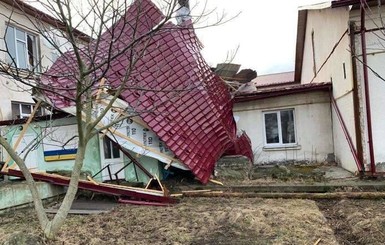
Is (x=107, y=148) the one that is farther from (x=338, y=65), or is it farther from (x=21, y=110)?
(x=21, y=110)

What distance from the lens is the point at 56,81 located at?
7797 mm

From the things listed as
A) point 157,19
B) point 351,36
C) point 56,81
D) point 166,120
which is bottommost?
point 166,120

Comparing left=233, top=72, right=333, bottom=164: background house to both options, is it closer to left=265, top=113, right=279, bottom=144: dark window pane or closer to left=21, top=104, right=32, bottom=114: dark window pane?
left=265, top=113, right=279, bottom=144: dark window pane

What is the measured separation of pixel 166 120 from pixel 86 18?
3787 mm

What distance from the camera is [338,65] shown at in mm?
8969

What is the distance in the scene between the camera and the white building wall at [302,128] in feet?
34.2

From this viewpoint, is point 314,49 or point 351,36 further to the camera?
point 314,49

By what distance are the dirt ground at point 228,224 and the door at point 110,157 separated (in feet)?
7.45

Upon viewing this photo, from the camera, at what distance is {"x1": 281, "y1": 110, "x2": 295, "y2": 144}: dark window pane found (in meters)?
10.8

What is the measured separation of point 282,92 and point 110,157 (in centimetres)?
561

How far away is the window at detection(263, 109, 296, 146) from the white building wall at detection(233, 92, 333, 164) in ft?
0.53

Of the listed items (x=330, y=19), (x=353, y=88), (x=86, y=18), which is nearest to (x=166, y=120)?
(x=86, y=18)

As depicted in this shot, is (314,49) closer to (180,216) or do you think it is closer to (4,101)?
(180,216)

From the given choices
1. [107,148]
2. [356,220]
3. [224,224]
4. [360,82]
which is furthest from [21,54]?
[356,220]
